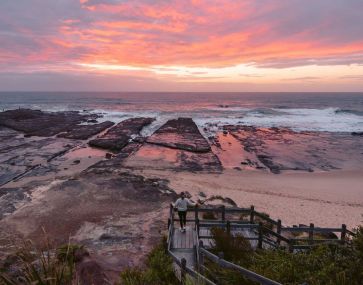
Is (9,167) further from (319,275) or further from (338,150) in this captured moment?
(338,150)

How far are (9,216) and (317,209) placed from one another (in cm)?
1670

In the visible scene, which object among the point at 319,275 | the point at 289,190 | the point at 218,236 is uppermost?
the point at 319,275

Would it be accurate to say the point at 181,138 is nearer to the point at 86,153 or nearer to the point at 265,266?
the point at 86,153

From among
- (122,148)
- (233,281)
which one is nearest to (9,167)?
(122,148)

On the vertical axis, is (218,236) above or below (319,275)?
below

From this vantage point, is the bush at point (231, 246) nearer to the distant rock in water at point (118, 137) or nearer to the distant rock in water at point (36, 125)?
the distant rock in water at point (118, 137)

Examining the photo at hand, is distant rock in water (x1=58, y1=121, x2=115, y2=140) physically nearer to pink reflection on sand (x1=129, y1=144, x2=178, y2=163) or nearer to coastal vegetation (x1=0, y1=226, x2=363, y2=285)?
pink reflection on sand (x1=129, y1=144, x2=178, y2=163)

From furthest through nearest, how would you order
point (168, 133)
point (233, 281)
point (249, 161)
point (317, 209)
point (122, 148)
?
point (168, 133), point (122, 148), point (249, 161), point (317, 209), point (233, 281)

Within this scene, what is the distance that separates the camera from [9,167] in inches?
1132

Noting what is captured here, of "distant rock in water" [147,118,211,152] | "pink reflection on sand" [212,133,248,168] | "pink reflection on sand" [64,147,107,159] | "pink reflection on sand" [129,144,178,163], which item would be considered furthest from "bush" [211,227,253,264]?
"distant rock in water" [147,118,211,152]

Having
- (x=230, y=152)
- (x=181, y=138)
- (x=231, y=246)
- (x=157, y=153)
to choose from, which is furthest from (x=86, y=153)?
(x=231, y=246)

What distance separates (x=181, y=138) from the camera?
4388 cm

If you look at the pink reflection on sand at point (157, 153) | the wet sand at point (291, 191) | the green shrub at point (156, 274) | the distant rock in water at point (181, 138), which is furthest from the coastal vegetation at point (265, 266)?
the distant rock in water at point (181, 138)

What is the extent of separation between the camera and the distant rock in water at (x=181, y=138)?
1502 inches
